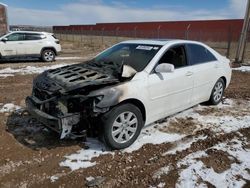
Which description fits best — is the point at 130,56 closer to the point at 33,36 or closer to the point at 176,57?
the point at 176,57

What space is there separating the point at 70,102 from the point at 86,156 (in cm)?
84

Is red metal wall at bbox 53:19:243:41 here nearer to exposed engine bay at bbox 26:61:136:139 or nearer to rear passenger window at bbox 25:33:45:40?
rear passenger window at bbox 25:33:45:40

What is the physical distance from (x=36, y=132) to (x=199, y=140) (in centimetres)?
284

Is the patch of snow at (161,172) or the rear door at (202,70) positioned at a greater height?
the rear door at (202,70)

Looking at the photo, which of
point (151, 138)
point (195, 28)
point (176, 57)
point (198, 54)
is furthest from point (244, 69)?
point (195, 28)

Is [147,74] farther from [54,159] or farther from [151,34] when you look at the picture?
[151,34]

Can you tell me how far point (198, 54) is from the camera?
607 cm

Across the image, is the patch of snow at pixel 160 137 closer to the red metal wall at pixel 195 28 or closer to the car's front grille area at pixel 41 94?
the car's front grille area at pixel 41 94

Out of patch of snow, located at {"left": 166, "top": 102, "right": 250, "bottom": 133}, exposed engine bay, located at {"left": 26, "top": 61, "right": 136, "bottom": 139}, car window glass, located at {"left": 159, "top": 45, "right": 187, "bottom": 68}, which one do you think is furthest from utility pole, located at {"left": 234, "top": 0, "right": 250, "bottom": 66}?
exposed engine bay, located at {"left": 26, "top": 61, "right": 136, "bottom": 139}

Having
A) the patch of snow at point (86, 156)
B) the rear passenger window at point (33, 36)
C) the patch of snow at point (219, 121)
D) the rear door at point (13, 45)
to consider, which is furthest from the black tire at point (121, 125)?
the rear passenger window at point (33, 36)

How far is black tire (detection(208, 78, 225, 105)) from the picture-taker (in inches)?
263

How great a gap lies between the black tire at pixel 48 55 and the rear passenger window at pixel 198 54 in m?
10.8

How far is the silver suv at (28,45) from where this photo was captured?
47.9 feet

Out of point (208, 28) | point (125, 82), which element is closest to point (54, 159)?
point (125, 82)
